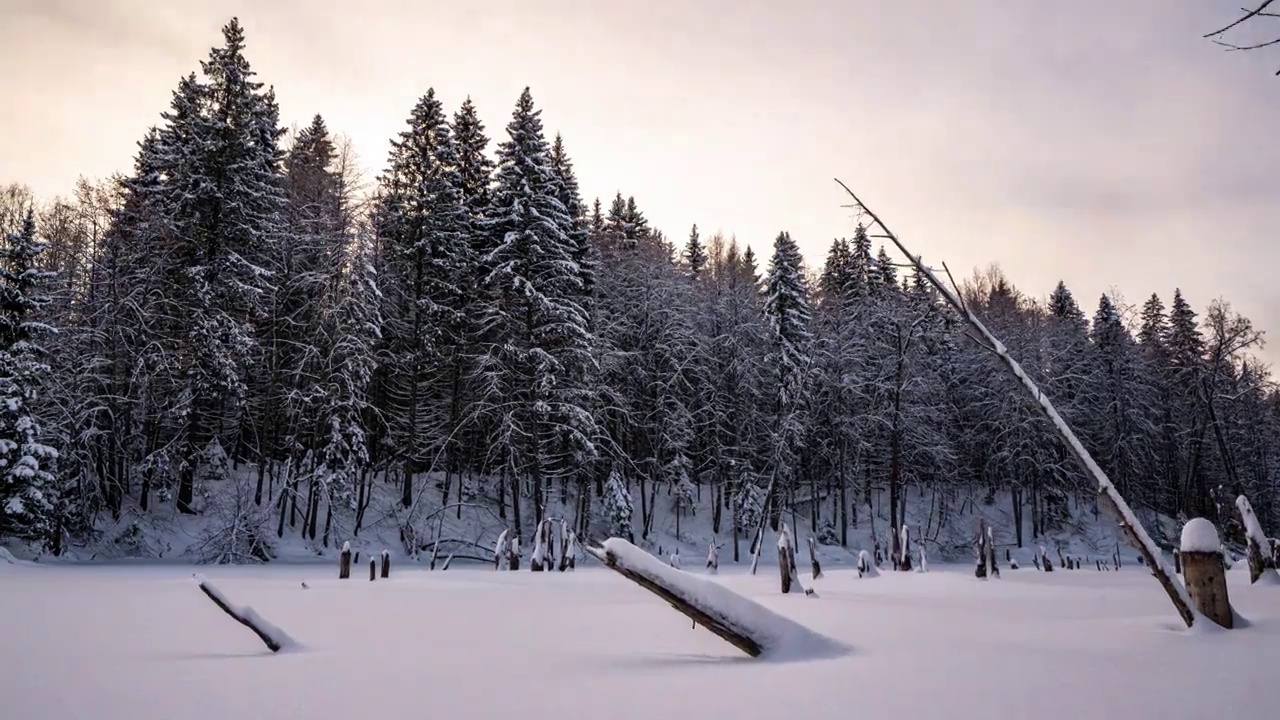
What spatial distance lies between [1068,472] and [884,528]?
36.4ft

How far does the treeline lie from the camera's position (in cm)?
2645

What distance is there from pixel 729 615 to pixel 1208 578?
3.39 m

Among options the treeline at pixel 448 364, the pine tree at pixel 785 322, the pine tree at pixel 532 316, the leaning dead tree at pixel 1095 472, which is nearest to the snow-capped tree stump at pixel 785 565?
the leaning dead tree at pixel 1095 472

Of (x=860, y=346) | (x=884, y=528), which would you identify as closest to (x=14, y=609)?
(x=860, y=346)

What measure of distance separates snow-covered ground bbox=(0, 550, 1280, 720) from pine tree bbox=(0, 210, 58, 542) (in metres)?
16.5

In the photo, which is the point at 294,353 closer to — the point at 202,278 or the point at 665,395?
the point at 202,278

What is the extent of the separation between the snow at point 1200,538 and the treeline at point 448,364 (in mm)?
15762

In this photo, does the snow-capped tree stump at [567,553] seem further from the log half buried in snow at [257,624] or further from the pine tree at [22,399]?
the pine tree at [22,399]

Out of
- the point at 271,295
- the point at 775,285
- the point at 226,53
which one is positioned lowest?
the point at 271,295

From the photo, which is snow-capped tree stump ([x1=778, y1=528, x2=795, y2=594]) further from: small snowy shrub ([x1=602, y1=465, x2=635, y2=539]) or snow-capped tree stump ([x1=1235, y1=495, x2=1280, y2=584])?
small snowy shrub ([x1=602, y1=465, x2=635, y2=539])

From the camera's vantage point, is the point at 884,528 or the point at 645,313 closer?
the point at 645,313

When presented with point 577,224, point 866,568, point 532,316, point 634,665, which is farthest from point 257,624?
point 577,224

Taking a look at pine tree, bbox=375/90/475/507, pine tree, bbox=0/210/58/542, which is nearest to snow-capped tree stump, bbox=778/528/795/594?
pine tree, bbox=0/210/58/542

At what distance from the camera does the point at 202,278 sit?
88.7 feet
